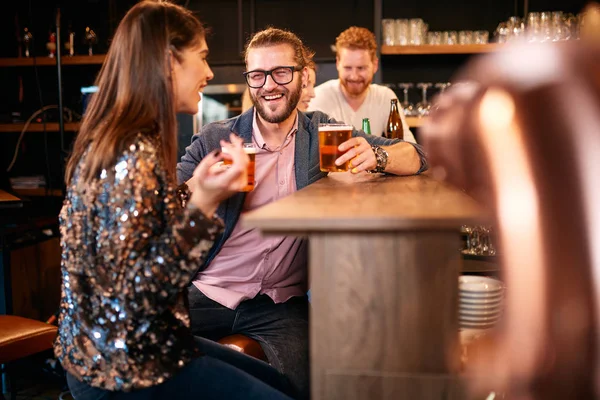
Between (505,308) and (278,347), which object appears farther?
(278,347)

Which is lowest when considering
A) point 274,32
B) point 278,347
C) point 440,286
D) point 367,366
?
point 278,347

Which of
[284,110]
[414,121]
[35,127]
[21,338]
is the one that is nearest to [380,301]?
[284,110]

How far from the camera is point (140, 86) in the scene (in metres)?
1.38

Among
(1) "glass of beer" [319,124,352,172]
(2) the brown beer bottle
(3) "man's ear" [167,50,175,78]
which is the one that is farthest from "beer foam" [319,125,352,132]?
(2) the brown beer bottle

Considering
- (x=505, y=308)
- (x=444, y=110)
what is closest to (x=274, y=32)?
(x=444, y=110)

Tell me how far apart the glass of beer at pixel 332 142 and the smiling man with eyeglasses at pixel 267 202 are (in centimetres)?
13

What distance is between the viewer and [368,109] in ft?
12.9

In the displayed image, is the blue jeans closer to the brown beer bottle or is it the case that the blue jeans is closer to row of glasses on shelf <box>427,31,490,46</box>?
the brown beer bottle

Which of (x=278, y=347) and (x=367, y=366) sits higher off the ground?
(x=367, y=366)

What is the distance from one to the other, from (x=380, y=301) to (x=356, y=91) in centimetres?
292

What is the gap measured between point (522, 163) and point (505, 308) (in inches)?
8.1

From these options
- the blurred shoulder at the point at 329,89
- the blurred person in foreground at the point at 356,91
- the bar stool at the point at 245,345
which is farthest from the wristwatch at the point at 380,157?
the blurred shoulder at the point at 329,89

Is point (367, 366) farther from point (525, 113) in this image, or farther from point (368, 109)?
point (368, 109)

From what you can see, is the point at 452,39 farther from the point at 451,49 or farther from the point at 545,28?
the point at 545,28
